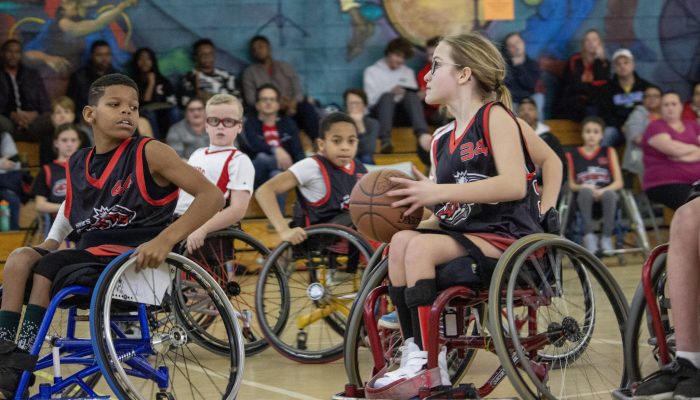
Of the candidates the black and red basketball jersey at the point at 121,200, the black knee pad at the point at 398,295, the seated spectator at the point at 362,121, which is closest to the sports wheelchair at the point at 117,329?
the black and red basketball jersey at the point at 121,200

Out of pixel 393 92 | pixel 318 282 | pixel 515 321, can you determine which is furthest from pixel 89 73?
pixel 515 321

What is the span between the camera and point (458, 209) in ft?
13.0

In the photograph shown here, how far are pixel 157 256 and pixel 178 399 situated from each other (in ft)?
2.98

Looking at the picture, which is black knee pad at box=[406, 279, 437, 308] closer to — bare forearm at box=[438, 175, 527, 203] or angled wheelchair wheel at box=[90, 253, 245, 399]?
bare forearm at box=[438, 175, 527, 203]

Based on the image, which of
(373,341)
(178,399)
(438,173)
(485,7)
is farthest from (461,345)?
(485,7)

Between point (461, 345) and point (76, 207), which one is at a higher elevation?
point (76, 207)

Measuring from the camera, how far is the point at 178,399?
4516 millimetres

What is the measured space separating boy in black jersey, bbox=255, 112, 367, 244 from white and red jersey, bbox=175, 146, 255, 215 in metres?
0.11

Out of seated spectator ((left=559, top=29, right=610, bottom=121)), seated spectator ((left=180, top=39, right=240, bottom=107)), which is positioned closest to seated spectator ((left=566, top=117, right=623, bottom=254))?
seated spectator ((left=559, top=29, right=610, bottom=121))

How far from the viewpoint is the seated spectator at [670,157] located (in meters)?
9.06

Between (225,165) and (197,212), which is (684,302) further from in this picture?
(225,165)

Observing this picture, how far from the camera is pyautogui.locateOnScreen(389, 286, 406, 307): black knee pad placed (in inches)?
147

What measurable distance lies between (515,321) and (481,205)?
38 centimetres

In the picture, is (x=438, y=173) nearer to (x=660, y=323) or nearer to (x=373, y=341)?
(x=373, y=341)
